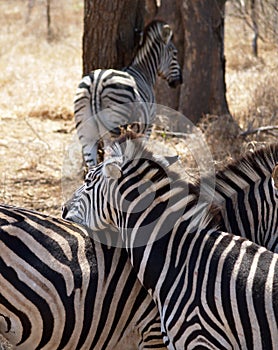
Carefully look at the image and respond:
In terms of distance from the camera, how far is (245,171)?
3.96 m

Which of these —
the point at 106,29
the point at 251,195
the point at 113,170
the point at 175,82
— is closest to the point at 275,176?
the point at 251,195

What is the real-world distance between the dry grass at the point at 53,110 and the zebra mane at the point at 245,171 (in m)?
0.41

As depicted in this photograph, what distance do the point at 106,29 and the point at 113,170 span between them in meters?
4.43

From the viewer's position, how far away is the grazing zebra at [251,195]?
391 cm

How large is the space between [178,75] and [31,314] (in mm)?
6604

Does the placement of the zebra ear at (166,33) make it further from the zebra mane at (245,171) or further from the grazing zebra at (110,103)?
the zebra mane at (245,171)

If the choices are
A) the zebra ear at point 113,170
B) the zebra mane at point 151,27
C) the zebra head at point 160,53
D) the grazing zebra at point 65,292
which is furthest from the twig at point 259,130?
the grazing zebra at point 65,292

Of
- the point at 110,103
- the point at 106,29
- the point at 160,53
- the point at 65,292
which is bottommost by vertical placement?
the point at 65,292

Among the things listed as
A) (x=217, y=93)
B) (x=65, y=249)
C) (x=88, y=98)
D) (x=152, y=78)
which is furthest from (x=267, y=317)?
(x=217, y=93)

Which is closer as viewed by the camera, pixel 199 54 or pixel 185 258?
pixel 185 258

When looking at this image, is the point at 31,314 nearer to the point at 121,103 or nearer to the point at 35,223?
the point at 35,223

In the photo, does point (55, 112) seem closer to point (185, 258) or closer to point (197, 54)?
point (197, 54)

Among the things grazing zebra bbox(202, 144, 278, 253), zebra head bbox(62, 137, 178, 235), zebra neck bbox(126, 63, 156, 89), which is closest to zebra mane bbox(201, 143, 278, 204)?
grazing zebra bbox(202, 144, 278, 253)

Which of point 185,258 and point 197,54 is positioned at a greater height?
point 197,54
